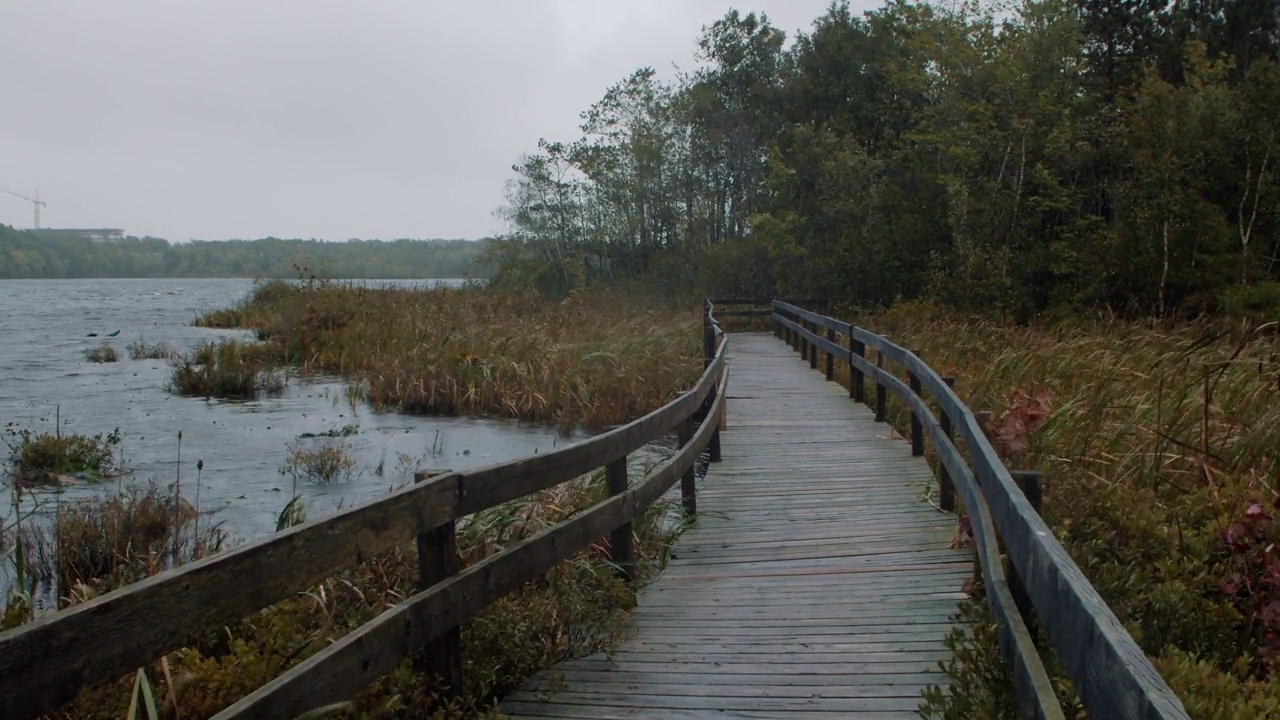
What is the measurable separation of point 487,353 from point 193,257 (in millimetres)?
166623

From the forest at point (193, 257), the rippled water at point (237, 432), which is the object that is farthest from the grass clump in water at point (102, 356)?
the forest at point (193, 257)

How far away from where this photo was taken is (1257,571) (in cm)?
486

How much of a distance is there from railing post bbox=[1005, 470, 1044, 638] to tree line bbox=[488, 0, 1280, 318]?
16080 mm

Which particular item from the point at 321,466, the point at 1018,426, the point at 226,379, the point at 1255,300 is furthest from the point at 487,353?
the point at 1255,300

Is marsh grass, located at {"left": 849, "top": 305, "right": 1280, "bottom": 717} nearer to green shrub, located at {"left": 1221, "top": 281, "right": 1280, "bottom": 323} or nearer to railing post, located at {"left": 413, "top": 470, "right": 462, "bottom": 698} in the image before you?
railing post, located at {"left": 413, "top": 470, "right": 462, "bottom": 698}

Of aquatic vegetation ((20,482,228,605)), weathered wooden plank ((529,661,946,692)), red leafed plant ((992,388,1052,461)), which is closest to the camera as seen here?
weathered wooden plank ((529,661,946,692))

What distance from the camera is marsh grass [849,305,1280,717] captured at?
448cm

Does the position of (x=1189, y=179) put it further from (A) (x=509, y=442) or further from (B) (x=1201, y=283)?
(A) (x=509, y=442)


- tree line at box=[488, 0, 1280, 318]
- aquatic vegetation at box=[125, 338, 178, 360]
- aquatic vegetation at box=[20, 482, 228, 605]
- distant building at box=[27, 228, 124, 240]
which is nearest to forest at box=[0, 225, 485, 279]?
distant building at box=[27, 228, 124, 240]

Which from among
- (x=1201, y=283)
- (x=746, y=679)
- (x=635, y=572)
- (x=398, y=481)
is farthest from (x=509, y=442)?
(x=1201, y=283)

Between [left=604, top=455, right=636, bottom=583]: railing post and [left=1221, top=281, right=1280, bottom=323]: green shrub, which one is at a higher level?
[left=1221, top=281, right=1280, bottom=323]: green shrub

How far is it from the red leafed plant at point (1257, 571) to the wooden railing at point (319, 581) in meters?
2.94

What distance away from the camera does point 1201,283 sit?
20.2 metres

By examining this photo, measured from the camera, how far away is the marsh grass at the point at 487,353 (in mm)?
15922
